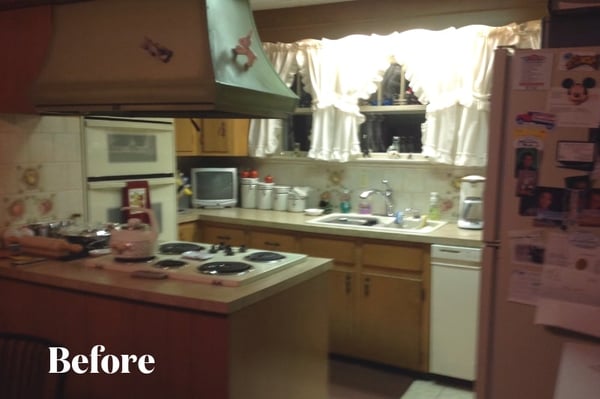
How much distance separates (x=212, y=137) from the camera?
4.33 meters

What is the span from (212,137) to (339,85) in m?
1.12

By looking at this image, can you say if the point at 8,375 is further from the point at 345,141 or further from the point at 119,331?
the point at 345,141

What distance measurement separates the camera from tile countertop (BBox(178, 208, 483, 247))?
10.4 feet

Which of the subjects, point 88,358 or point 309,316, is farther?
point 309,316

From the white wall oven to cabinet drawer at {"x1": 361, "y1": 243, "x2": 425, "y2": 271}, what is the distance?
1.26 metres

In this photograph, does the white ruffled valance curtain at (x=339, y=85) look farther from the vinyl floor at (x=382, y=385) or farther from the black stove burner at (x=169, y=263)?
the black stove burner at (x=169, y=263)

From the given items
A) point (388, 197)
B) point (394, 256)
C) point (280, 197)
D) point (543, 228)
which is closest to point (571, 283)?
point (543, 228)

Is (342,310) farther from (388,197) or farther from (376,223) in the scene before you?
(388,197)

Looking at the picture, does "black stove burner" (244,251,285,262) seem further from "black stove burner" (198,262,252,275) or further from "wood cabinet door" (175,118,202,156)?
"wood cabinet door" (175,118,202,156)

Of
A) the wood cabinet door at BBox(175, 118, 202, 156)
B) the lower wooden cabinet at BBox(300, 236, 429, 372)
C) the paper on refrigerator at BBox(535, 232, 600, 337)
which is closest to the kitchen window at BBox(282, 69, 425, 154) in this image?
the wood cabinet door at BBox(175, 118, 202, 156)

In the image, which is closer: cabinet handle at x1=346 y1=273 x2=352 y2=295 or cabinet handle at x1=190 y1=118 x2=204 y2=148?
cabinet handle at x1=346 y1=273 x2=352 y2=295

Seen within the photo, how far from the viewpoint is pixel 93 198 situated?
2.89 metres

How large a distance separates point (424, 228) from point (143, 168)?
5.94ft

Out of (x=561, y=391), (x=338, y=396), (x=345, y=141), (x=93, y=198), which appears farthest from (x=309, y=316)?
(x=345, y=141)
